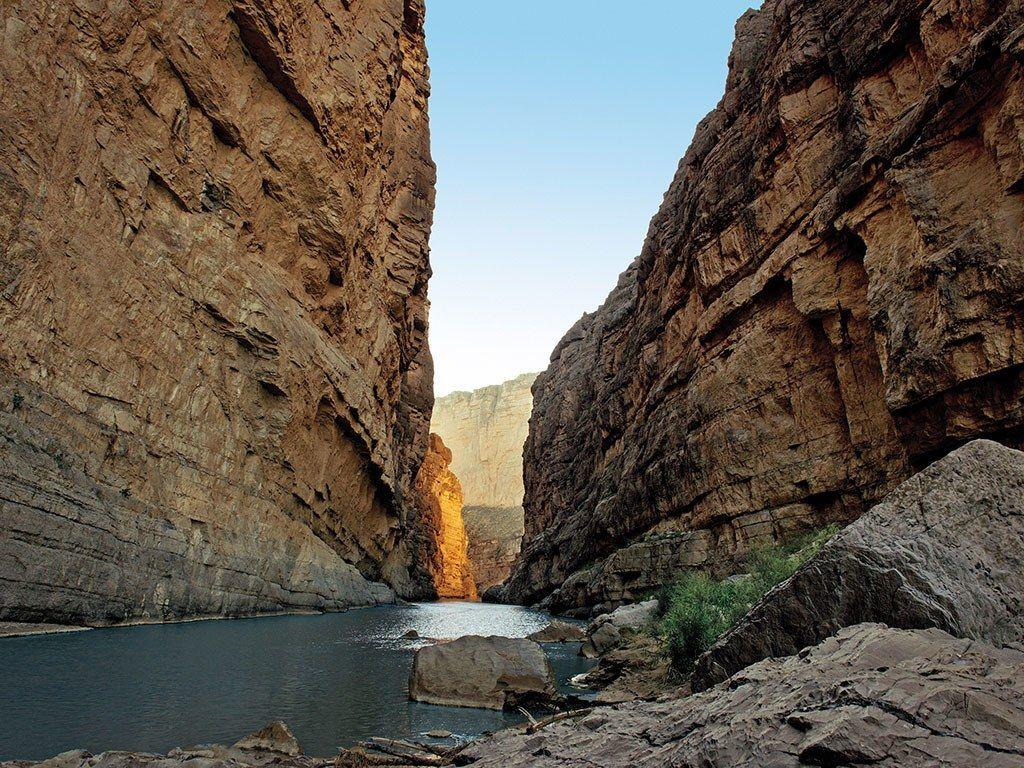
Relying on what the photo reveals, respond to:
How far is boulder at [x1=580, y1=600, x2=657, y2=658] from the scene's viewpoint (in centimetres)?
1681

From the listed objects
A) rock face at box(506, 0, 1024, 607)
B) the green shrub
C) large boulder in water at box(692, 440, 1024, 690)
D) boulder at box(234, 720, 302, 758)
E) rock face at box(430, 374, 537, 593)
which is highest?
rock face at box(430, 374, 537, 593)

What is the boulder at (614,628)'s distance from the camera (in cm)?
1681

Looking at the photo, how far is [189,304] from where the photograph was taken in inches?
884

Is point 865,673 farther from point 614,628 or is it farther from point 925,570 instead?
point 614,628

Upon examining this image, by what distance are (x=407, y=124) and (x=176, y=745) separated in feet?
165

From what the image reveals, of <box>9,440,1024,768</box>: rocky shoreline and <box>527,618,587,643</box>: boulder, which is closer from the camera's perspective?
<box>9,440,1024,768</box>: rocky shoreline

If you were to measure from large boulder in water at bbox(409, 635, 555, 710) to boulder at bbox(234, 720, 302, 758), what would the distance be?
378 cm

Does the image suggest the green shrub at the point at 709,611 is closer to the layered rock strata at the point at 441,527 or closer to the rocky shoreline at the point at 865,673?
the rocky shoreline at the point at 865,673

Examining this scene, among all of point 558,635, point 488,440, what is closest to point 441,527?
point 558,635

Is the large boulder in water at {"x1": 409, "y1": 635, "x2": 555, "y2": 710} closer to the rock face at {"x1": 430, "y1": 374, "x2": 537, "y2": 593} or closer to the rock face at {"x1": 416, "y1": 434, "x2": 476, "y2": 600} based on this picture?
the rock face at {"x1": 416, "y1": 434, "x2": 476, "y2": 600}

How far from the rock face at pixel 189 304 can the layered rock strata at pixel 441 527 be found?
131 ft

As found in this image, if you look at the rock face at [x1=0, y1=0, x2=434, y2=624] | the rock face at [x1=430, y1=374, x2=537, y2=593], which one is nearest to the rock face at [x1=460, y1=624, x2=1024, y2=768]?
→ the rock face at [x1=0, y1=0, x2=434, y2=624]

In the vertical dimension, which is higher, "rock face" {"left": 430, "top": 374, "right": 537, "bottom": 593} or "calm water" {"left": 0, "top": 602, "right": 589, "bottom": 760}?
"rock face" {"left": 430, "top": 374, "right": 537, "bottom": 593}

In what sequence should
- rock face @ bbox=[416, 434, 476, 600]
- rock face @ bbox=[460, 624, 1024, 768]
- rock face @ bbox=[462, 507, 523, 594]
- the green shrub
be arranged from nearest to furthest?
rock face @ bbox=[460, 624, 1024, 768]
the green shrub
rock face @ bbox=[416, 434, 476, 600]
rock face @ bbox=[462, 507, 523, 594]
